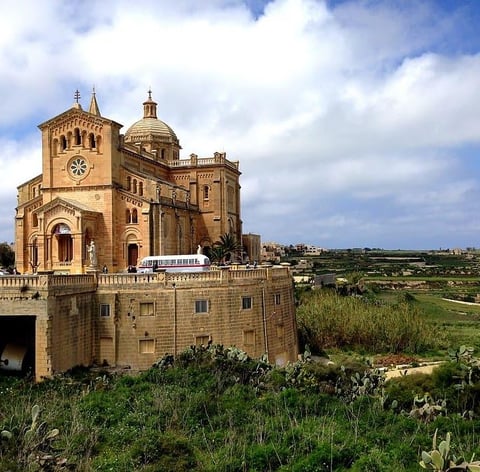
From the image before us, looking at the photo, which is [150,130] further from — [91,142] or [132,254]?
[132,254]

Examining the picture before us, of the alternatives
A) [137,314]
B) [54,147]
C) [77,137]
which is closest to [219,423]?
[137,314]

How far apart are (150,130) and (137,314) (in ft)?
108

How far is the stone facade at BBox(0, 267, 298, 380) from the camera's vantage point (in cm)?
2589

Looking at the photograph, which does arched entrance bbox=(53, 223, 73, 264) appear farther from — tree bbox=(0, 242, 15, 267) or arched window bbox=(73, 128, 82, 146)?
tree bbox=(0, 242, 15, 267)

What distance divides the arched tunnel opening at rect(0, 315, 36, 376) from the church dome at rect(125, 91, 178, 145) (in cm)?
3298

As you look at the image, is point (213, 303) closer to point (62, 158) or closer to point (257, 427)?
point (257, 427)

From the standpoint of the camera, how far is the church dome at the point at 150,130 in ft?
194

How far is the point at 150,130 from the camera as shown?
5941 centimetres

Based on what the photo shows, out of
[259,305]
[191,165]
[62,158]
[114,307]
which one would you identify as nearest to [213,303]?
[259,305]

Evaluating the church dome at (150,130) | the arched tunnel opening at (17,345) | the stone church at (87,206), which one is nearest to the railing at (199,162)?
the church dome at (150,130)

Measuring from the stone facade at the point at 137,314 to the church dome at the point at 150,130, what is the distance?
29806 millimetres

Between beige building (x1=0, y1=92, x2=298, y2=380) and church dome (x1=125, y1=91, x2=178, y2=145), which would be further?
church dome (x1=125, y1=91, x2=178, y2=145)

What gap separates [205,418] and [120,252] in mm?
23629

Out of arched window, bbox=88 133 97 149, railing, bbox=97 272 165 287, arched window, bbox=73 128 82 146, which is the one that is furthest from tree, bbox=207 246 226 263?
railing, bbox=97 272 165 287
